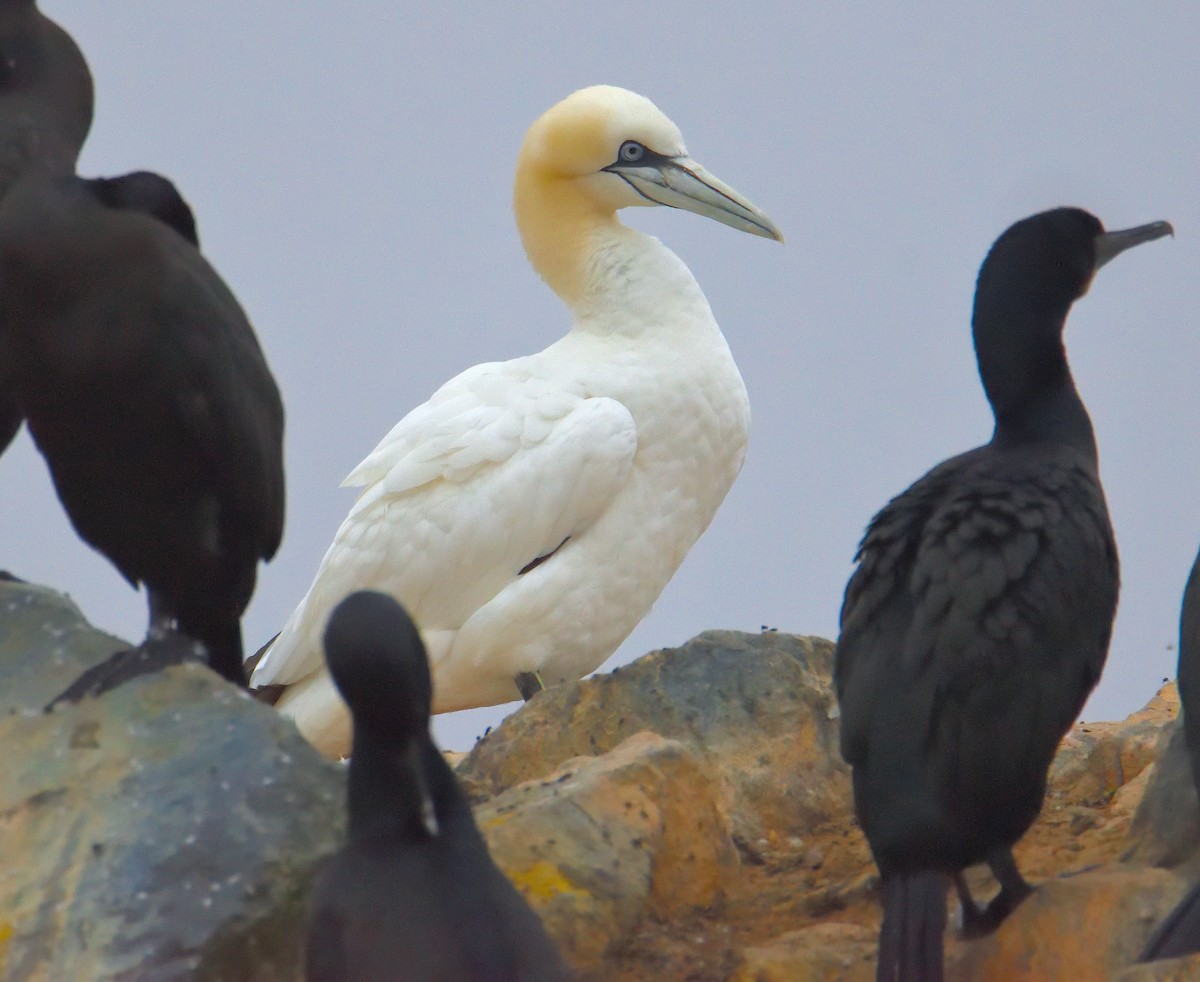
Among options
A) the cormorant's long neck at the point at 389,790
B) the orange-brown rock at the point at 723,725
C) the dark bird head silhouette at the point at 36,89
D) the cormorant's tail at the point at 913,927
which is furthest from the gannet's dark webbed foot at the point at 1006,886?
the dark bird head silhouette at the point at 36,89

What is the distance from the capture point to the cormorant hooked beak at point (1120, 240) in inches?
273

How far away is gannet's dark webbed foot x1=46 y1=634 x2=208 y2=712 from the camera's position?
232 inches

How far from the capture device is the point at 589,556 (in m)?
8.59

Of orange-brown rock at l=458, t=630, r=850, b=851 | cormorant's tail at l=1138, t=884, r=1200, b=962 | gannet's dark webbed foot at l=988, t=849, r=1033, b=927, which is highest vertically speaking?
cormorant's tail at l=1138, t=884, r=1200, b=962

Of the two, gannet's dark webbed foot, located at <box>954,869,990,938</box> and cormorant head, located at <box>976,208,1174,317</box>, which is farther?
cormorant head, located at <box>976,208,1174,317</box>

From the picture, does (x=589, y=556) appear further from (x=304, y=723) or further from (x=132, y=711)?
(x=132, y=711)

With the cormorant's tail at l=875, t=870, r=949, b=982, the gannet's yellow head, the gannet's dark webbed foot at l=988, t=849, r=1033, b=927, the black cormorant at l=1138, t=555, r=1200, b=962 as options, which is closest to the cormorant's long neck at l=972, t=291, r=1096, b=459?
the black cormorant at l=1138, t=555, r=1200, b=962

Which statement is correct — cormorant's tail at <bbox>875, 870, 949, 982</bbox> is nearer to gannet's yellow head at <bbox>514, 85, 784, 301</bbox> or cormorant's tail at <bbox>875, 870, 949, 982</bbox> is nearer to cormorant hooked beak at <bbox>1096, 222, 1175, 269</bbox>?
cormorant hooked beak at <bbox>1096, 222, 1175, 269</bbox>

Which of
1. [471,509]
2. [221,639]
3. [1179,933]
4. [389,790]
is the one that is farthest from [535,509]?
[1179,933]

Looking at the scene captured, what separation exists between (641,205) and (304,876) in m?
4.90

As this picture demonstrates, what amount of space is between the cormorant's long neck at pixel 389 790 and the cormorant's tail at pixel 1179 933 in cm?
167

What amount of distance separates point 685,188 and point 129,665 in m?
4.43

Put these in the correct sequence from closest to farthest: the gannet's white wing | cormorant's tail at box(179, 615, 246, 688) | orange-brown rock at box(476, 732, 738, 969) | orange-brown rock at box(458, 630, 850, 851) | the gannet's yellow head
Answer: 1. orange-brown rock at box(476, 732, 738, 969)
2. cormorant's tail at box(179, 615, 246, 688)
3. orange-brown rock at box(458, 630, 850, 851)
4. the gannet's white wing
5. the gannet's yellow head

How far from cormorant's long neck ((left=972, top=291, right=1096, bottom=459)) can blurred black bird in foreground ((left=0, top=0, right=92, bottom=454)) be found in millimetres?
2759
